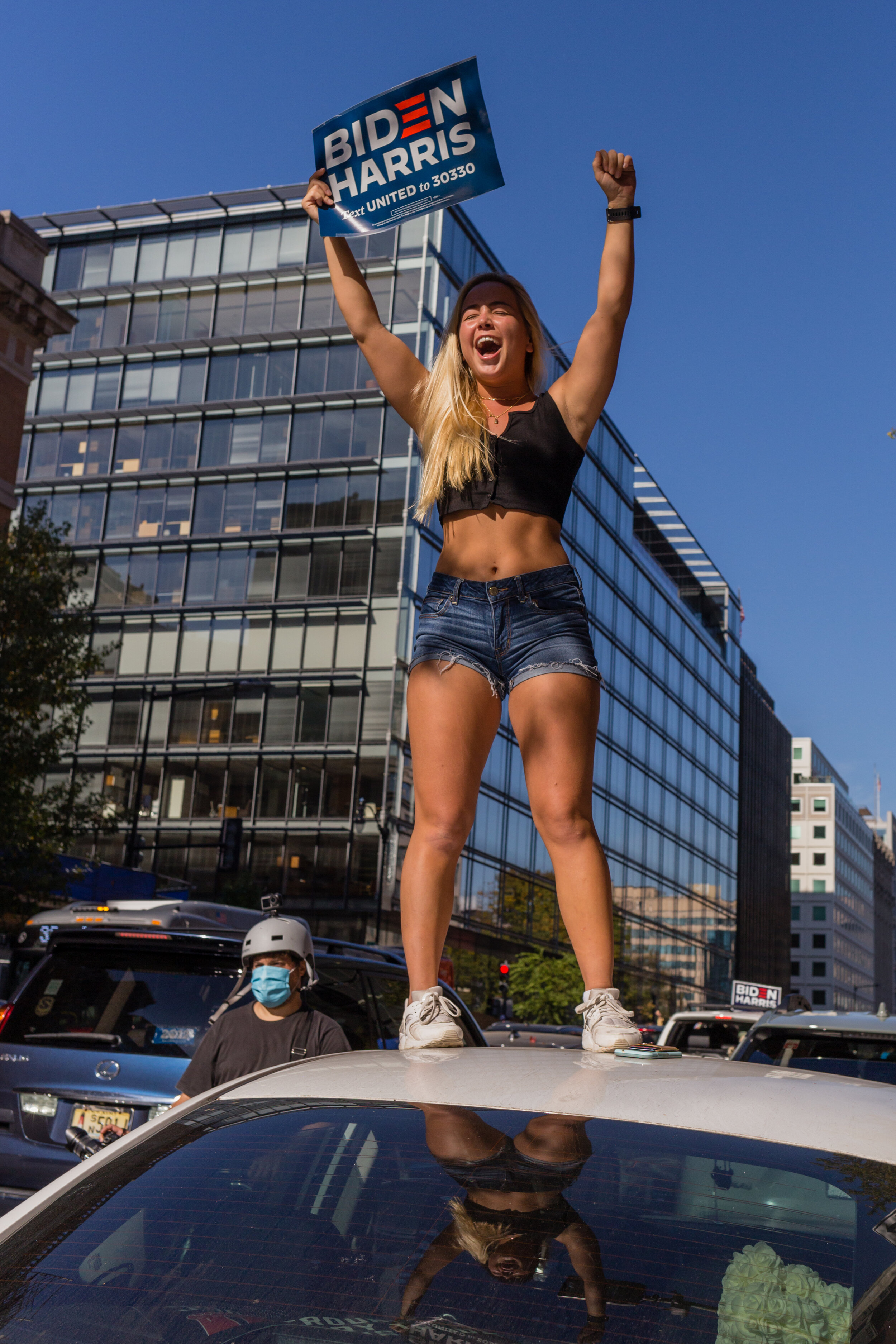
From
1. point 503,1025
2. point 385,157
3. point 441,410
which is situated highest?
point 385,157

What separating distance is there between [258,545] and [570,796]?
47857 mm

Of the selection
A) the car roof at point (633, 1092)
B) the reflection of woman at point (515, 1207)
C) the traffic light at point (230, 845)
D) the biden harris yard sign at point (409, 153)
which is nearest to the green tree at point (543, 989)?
the traffic light at point (230, 845)

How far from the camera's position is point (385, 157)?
141 inches

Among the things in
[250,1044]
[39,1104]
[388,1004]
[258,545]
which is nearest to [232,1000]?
[250,1044]

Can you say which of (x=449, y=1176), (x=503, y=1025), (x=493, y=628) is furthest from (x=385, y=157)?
(x=503, y=1025)

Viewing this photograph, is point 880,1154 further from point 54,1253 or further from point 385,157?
point 385,157

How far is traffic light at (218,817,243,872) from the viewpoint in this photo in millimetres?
33406

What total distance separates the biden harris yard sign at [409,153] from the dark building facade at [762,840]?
85.5 m

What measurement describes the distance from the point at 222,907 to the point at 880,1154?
7144 mm

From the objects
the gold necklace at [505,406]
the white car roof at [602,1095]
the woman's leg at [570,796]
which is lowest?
the white car roof at [602,1095]

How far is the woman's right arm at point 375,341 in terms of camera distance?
3.75m

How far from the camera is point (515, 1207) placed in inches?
64.1

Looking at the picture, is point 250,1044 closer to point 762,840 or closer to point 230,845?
point 230,845

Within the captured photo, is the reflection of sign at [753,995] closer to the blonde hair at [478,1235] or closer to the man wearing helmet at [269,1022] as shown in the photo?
the man wearing helmet at [269,1022]
